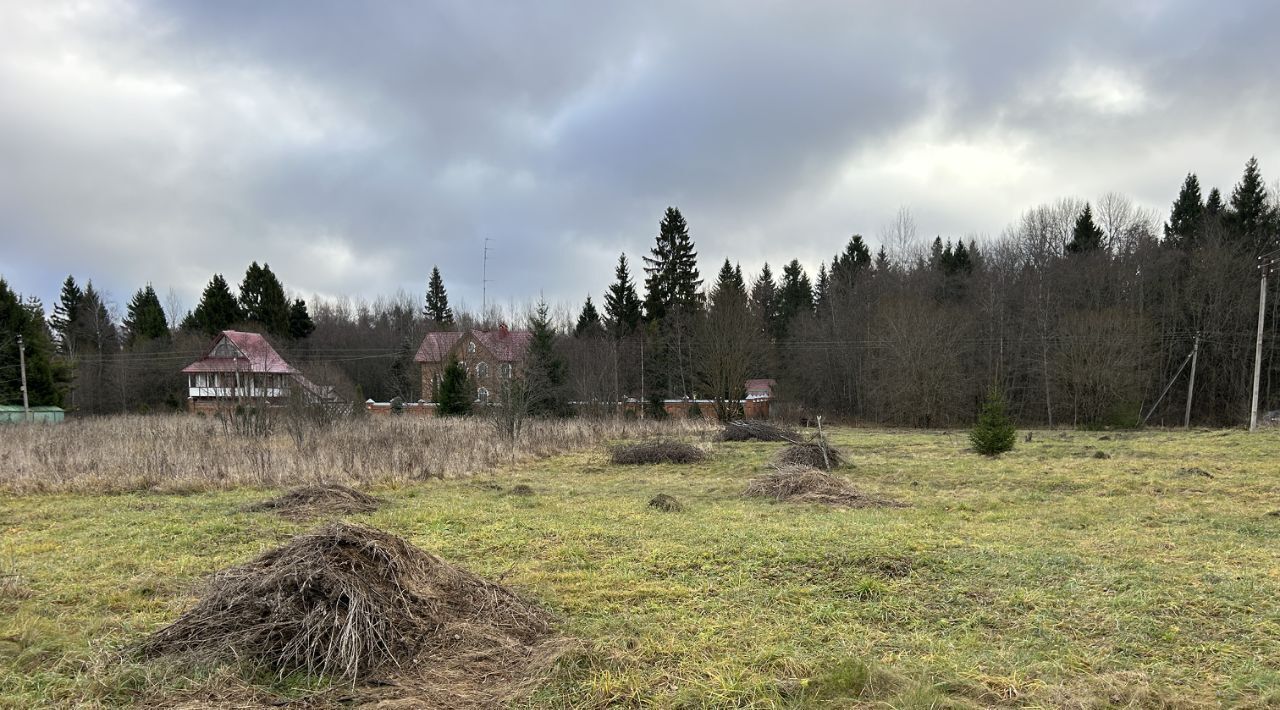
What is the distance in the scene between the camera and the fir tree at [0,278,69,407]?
32188mm

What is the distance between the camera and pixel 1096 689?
329 cm

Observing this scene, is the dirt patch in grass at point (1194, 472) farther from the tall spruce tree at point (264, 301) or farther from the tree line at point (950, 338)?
the tall spruce tree at point (264, 301)

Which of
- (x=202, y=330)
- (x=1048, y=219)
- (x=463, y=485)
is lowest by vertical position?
(x=463, y=485)

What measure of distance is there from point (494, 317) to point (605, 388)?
21248mm

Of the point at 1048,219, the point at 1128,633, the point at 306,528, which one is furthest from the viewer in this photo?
the point at 1048,219

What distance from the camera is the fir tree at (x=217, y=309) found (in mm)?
53219

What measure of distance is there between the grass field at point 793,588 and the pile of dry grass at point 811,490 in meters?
0.48

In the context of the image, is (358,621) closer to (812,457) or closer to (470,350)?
(812,457)

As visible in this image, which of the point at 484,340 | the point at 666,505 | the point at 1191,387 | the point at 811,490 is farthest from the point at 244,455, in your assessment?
the point at 1191,387

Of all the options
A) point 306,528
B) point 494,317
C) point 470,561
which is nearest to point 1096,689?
point 470,561

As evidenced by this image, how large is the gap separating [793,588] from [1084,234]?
40666 millimetres

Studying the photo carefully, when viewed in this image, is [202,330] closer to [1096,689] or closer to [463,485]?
[463,485]

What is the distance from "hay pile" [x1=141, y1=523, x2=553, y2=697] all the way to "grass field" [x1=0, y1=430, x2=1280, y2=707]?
204 mm

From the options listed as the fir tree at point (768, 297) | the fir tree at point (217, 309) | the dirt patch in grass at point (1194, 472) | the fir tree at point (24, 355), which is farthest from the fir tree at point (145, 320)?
the dirt patch in grass at point (1194, 472)
